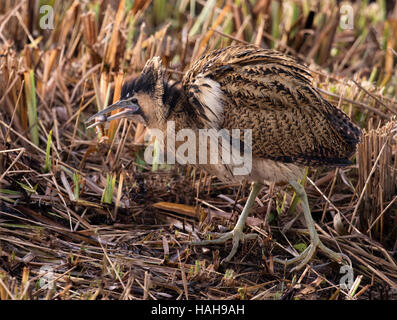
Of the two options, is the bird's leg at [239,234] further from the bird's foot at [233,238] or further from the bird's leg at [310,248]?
the bird's leg at [310,248]

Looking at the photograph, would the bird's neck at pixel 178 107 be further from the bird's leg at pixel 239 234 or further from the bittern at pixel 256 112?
the bird's leg at pixel 239 234

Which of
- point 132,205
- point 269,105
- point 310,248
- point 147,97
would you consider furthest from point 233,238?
point 147,97

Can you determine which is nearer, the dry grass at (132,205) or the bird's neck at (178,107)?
the dry grass at (132,205)

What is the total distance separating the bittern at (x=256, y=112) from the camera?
3.53 metres

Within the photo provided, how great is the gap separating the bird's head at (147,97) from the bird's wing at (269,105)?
158 mm

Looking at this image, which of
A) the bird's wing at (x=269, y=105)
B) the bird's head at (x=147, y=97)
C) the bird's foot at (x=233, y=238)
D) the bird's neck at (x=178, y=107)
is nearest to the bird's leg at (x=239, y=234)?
the bird's foot at (x=233, y=238)

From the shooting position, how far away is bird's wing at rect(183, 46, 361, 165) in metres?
3.53

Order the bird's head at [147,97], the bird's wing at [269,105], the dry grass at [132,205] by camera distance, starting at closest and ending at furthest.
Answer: the dry grass at [132,205], the bird's wing at [269,105], the bird's head at [147,97]

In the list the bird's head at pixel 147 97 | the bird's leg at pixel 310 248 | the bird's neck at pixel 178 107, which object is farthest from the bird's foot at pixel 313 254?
the bird's head at pixel 147 97

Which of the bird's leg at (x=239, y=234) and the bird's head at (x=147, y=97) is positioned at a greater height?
the bird's head at (x=147, y=97)

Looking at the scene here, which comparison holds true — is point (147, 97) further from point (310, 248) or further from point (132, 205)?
point (310, 248)

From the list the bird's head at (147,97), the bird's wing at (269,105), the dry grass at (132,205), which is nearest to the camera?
the dry grass at (132,205)

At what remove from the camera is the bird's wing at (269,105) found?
3.53 meters

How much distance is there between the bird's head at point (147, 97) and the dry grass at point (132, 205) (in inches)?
15.5
